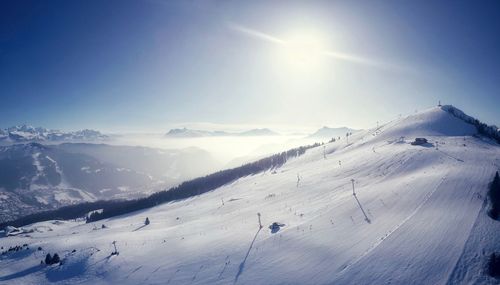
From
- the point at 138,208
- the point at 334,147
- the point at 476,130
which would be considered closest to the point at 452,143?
the point at 476,130

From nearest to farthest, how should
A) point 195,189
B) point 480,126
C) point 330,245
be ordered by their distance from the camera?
point 330,245
point 480,126
point 195,189

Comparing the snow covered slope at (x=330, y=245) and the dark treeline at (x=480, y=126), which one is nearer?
the snow covered slope at (x=330, y=245)

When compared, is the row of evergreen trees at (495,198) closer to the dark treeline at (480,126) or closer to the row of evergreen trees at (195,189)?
the dark treeline at (480,126)

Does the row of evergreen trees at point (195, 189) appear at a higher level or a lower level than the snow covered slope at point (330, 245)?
higher

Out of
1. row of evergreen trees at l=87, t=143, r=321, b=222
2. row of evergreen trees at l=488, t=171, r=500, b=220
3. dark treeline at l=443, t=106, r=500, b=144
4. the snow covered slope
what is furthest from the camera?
row of evergreen trees at l=87, t=143, r=321, b=222

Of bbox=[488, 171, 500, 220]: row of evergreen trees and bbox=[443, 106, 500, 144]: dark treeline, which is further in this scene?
bbox=[443, 106, 500, 144]: dark treeline

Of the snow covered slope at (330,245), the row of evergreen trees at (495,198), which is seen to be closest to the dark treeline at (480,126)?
the snow covered slope at (330,245)

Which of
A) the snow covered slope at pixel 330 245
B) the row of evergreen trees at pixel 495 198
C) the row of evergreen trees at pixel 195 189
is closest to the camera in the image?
the snow covered slope at pixel 330 245

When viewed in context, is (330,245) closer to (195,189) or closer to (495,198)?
(495,198)

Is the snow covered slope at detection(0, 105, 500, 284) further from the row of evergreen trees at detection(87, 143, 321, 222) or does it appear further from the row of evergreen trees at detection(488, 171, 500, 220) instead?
the row of evergreen trees at detection(87, 143, 321, 222)

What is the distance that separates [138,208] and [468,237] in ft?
454

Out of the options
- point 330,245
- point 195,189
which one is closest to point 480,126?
point 330,245

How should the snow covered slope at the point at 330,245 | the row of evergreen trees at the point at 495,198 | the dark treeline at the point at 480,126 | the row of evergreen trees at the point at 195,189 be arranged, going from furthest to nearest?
1. the row of evergreen trees at the point at 195,189
2. the dark treeline at the point at 480,126
3. the row of evergreen trees at the point at 495,198
4. the snow covered slope at the point at 330,245

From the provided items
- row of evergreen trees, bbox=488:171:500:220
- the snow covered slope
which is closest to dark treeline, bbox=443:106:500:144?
the snow covered slope
